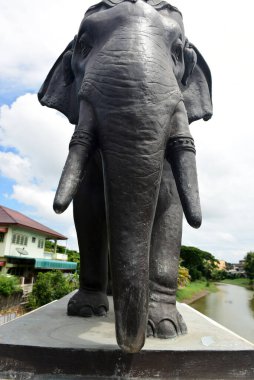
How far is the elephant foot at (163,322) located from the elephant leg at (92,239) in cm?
56

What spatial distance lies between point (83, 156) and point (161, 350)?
2.72 ft

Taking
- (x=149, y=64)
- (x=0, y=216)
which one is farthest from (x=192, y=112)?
(x=0, y=216)

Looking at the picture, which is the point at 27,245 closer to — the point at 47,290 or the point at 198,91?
the point at 47,290

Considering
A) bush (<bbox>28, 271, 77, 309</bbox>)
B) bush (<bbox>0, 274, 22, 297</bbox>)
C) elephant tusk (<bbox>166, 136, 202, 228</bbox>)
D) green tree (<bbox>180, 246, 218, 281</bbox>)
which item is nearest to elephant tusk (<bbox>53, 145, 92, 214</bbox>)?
elephant tusk (<bbox>166, 136, 202, 228</bbox>)

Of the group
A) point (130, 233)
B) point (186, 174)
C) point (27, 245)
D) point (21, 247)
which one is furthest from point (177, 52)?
point (27, 245)

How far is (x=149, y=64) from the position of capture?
1651 millimetres

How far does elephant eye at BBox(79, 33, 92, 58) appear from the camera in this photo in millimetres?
2018

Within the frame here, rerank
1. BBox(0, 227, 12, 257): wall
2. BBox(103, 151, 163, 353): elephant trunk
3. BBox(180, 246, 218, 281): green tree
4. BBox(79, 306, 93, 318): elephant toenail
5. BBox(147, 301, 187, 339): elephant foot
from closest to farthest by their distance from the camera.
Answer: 1. BBox(103, 151, 163, 353): elephant trunk
2. BBox(147, 301, 187, 339): elephant foot
3. BBox(79, 306, 93, 318): elephant toenail
4. BBox(0, 227, 12, 257): wall
5. BBox(180, 246, 218, 281): green tree

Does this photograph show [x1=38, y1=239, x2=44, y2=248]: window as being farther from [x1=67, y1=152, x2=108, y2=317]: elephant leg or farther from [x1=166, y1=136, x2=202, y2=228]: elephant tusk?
[x1=166, y1=136, x2=202, y2=228]: elephant tusk

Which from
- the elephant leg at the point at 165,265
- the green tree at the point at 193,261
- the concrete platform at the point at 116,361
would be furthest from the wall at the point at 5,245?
the green tree at the point at 193,261

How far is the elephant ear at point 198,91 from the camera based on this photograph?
2.44m

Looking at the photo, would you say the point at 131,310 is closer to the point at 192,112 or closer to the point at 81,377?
the point at 81,377

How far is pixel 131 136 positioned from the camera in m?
1.51

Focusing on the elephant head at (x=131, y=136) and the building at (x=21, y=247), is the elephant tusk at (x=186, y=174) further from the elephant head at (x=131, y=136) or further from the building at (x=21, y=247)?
the building at (x=21, y=247)
